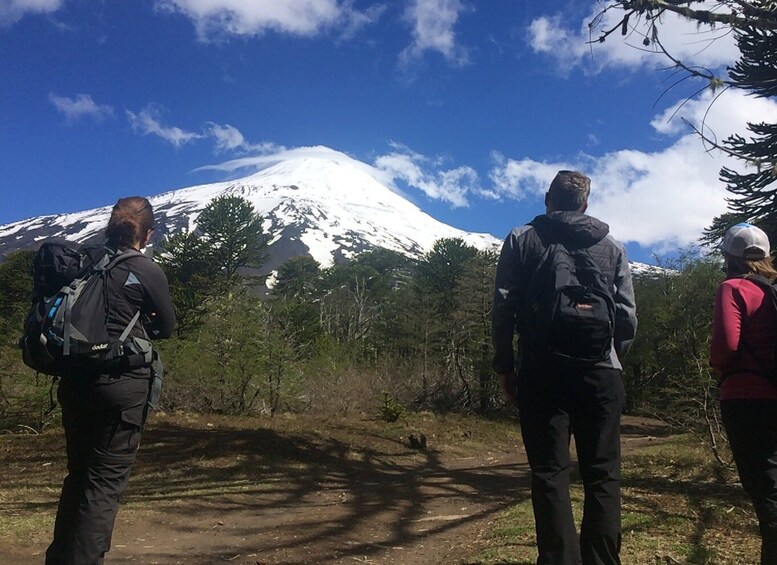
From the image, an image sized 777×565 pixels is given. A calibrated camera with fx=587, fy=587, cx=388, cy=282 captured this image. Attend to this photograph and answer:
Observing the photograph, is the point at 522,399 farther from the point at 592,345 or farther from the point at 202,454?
the point at 202,454

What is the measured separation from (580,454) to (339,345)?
19.7m

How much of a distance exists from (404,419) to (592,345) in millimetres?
15778

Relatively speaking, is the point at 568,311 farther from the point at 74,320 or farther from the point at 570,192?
the point at 74,320

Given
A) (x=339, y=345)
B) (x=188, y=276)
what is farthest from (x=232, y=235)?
(x=339, y=345)

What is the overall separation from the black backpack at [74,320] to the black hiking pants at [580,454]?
1683 mm

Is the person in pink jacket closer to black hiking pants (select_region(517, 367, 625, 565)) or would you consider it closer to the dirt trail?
black hiking pants (select_region(517, 367, 625, 565))

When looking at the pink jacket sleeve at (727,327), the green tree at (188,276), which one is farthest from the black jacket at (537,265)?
the green tree at (188,276)

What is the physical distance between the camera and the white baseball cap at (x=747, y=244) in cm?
265

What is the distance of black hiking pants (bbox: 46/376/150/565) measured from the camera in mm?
2375

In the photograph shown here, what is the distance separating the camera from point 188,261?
2384 cm

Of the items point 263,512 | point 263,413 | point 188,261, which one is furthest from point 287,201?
point 263,512

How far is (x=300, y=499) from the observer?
6.74m

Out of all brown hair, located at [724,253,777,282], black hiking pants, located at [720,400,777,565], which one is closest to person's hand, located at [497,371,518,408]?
black hiking pants, located at [720,400,777,565]

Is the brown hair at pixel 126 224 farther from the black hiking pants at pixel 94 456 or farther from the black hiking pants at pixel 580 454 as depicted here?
the black hiking pants at pixel 580 454
